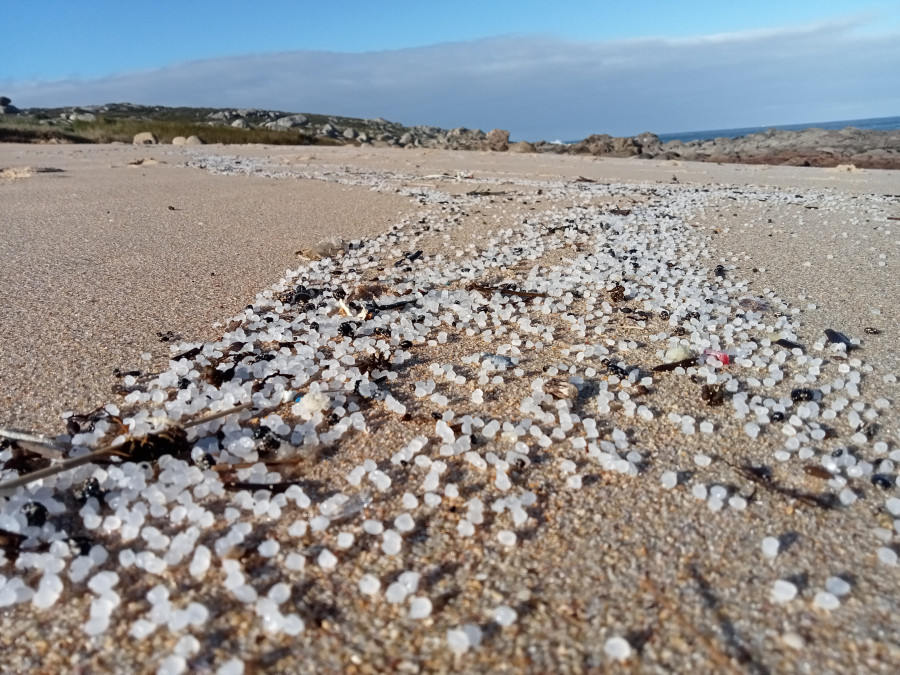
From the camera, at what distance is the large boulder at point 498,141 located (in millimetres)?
20281

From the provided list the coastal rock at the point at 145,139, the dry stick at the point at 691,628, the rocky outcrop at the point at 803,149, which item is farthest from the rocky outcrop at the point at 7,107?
the dry stick at the point at 691,628

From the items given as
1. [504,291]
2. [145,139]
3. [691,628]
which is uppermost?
[145,139]

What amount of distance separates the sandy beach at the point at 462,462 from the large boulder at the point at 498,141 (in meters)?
16.9

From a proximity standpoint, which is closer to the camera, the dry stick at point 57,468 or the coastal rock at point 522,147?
the dry stick at point 57,468

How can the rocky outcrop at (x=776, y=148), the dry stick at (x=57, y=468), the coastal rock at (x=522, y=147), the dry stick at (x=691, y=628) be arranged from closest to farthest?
the dry stick at (x=691, y=628)
the dry stick at (x=57, y=468)
the rocky outcrop at (x=776, y=148)
the coastal rock at (x=522, y=147)

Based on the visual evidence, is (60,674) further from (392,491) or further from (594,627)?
(594,627)

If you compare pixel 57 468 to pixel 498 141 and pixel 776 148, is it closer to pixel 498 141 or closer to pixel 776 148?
pixel 498 141

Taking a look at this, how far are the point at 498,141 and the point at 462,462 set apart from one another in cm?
2021

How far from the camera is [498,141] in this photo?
2080 cm

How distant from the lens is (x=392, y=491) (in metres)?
1.77

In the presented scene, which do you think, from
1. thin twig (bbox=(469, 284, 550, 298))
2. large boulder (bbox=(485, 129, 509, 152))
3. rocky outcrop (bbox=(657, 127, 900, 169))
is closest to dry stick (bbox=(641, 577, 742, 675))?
thin twig (bbox=(469, 284, 550, 298))

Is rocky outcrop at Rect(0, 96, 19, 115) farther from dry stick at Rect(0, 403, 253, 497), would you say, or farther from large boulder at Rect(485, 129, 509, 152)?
dry stick at Rect(0, 403, 253, 497)

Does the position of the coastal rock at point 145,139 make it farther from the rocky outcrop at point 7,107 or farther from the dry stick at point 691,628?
the rocky outcrop at point 7,107

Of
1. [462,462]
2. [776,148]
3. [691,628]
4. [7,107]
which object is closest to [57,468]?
[462,462]
